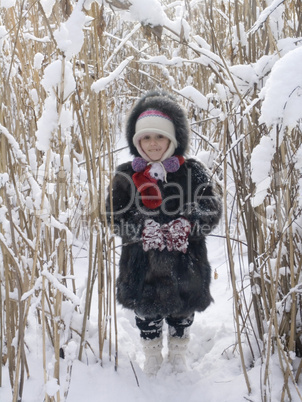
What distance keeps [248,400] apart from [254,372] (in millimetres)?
103

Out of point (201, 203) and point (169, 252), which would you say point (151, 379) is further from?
point (201, 203)

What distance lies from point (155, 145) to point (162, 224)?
0.26m

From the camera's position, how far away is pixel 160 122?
1262 millimetres

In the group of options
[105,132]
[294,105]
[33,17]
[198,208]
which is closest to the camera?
[294,105]

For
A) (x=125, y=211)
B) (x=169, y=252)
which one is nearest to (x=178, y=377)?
(x=169, y=252)

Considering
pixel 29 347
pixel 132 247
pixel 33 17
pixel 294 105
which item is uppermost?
pixel 33 17

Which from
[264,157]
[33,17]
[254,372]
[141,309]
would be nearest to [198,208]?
[141,309]

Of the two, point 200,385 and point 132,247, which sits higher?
point 132,247

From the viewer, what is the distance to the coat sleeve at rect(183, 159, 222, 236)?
1262 mm

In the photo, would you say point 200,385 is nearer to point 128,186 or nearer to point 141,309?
point 141,309

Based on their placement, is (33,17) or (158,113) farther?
(158,113)

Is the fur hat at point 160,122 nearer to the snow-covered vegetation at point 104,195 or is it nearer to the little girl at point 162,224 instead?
the little girl at point 162,224

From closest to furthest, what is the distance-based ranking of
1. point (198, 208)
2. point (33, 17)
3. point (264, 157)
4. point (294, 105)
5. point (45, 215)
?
1. point (294, 105)
2. point (264, 157)
3. point (45, 215)
4. point (33, 17)
5. point (198, 208)

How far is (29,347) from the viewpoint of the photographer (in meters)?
1.24
